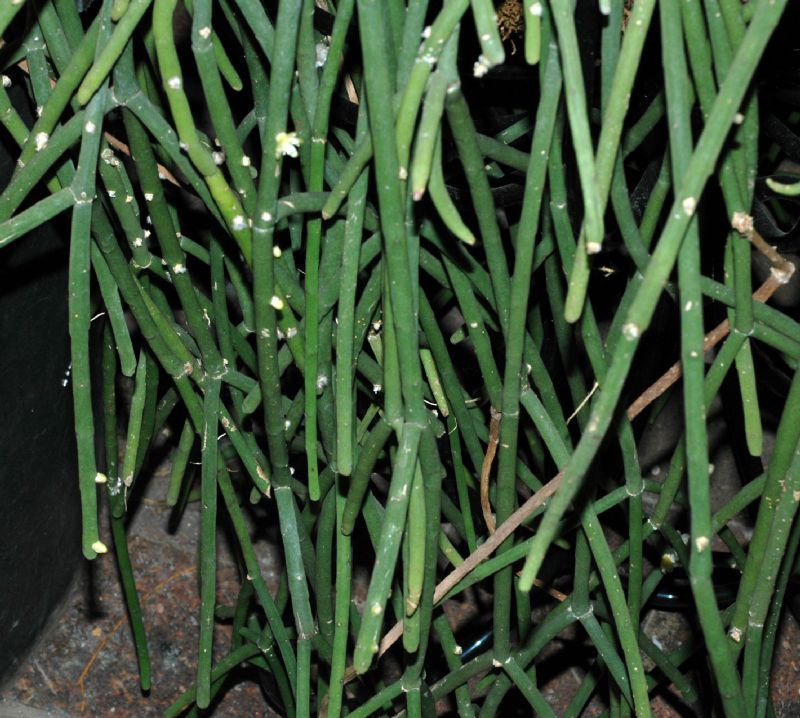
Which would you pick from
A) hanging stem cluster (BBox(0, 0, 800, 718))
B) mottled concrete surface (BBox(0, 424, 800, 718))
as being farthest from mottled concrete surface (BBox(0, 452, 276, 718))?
hanging stem cluster (BBox(0, 0, 800, 718))

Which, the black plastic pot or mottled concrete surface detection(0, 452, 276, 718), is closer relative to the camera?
the black plastic pot

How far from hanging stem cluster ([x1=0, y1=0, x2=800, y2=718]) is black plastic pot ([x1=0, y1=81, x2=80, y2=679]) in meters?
0.07

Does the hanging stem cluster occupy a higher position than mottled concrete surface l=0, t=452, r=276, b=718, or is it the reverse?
the hanging stem cluster

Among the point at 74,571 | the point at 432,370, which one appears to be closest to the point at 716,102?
the point at 432,370

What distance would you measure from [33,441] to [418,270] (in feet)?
1.60

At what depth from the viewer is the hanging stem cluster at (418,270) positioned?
18.6 inches

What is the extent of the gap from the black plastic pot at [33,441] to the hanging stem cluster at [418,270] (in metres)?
0.07

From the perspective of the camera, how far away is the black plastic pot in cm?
86

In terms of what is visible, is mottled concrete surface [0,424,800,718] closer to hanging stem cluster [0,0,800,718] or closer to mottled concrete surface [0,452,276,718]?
mottled concrete surface [0,452,276,718]

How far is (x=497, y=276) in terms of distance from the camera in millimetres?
602

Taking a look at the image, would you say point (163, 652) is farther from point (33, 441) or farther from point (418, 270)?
point (418, 270)

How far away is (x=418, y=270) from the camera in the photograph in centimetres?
61

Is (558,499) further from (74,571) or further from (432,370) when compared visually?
(74,571)

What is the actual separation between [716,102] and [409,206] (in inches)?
6.7
